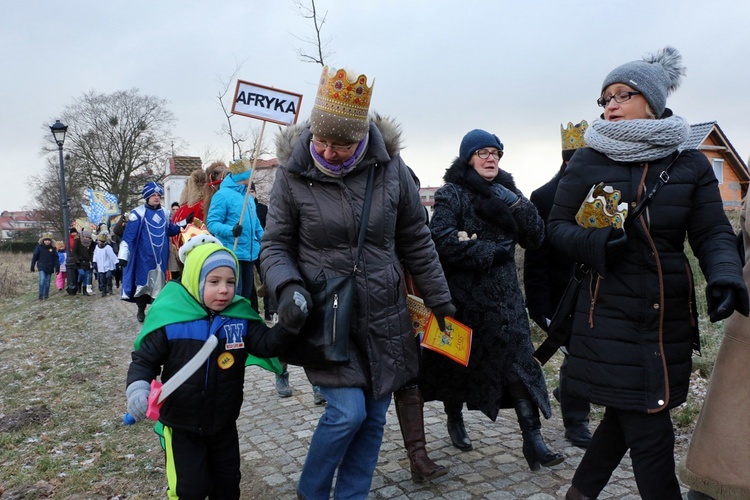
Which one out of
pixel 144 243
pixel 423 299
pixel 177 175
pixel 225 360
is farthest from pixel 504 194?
pixel 177 175

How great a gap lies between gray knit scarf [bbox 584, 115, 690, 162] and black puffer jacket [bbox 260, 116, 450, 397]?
1.04 m

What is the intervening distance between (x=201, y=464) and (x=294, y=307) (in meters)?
1.03

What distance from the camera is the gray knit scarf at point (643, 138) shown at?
2844 millimetres

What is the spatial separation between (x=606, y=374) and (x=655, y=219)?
711mm

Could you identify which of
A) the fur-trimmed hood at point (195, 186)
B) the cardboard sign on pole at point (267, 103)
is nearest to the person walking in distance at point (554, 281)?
the cardboard sign on pole at point (267, 103)

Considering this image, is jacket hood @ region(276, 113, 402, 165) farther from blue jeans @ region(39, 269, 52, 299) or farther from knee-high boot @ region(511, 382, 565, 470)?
blue jeans @ region(39, 269, 52, 299)

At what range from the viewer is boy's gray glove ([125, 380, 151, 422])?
9.88 ft

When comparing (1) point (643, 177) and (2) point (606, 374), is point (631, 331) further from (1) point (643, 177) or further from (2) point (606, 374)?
(1) point (643, 177)

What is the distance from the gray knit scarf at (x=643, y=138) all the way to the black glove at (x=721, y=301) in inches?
24.9

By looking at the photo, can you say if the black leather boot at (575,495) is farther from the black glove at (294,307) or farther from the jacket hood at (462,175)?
the jacket hood at (462,175)

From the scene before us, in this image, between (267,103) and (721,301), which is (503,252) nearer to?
(721,301)

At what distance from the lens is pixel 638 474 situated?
2.94m

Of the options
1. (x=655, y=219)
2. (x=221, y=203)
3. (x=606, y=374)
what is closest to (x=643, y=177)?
(x=655, y=219)

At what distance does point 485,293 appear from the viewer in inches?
166
